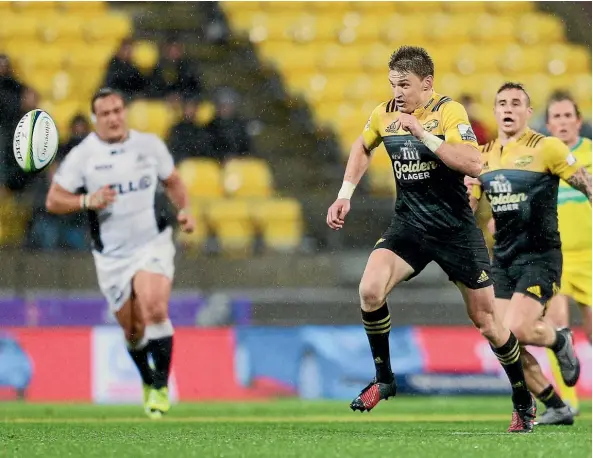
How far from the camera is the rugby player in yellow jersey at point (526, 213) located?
7.32m

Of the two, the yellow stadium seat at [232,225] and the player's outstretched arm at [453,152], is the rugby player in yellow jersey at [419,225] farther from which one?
the yellow stadium seat at [232,225]

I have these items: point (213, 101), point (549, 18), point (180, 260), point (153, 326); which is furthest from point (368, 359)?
point (549, 18)

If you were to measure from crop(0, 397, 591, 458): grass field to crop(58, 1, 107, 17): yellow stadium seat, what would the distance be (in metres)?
5.56

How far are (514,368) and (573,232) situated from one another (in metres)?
2.34

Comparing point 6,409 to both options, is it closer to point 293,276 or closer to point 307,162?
A: point 293,276

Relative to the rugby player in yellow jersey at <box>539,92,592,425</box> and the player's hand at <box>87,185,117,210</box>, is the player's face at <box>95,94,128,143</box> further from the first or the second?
the rugby player in yellow jersey at <box>539,92,592,425</box>

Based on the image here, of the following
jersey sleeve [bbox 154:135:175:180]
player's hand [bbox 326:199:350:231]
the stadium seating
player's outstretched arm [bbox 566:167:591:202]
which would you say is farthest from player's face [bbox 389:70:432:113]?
the stadium seating

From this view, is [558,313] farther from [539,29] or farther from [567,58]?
[539,29]

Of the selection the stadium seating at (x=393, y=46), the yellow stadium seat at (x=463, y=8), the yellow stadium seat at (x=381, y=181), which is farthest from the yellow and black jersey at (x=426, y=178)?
the yellow stadium seat at (x=463, y=8)

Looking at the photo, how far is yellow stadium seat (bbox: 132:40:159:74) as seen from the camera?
12492mm

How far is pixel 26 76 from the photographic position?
13094 millimetres

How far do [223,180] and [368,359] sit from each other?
2.74m

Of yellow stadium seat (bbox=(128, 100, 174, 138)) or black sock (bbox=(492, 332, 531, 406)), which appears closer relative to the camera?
black sock (bbox=(492, 332, 531, 406))

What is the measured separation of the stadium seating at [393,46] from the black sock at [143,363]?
211 inches
